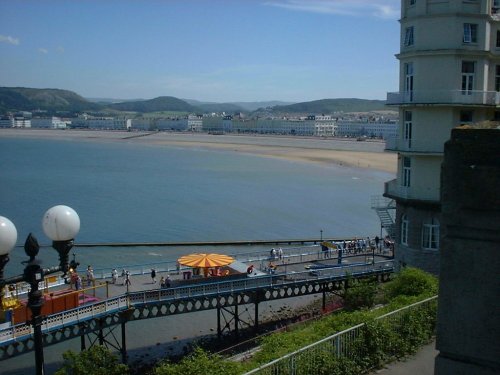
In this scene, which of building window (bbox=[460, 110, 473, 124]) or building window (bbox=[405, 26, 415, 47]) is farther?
building window (bbox=[405, 26, 415, 47])

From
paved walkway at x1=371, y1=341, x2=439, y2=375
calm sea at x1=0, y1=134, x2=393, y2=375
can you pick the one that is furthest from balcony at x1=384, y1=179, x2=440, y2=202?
paved walkway at x1=371, y1=341, x2=439, y2=375

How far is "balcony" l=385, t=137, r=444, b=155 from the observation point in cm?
2719

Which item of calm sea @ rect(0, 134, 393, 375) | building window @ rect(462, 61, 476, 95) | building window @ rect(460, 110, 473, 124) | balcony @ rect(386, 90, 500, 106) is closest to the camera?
balcony @ rect(386, 90, 500, 106)

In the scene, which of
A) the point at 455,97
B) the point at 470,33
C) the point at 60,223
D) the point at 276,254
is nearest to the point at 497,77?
the point at 470,33

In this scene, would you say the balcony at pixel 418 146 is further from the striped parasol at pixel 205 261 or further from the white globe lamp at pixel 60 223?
the white globe lamp at pixel 60 223

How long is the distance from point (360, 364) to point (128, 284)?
15.3m

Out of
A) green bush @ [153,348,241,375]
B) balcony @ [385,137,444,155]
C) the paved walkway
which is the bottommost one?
the paved walkway

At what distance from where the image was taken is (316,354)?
12008 millimetres

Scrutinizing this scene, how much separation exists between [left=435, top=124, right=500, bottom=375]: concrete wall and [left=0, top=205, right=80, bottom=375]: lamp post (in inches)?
174

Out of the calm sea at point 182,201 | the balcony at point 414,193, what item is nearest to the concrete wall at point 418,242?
the balcony at point 414,193

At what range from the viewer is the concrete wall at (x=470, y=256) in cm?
621

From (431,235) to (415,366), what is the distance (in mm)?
15704

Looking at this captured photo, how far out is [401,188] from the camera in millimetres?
28734

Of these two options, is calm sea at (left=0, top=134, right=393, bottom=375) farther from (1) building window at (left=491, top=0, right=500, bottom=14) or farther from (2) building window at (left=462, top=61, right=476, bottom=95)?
(1) building window at (left=491, top=0, right=500, bottom=14)
